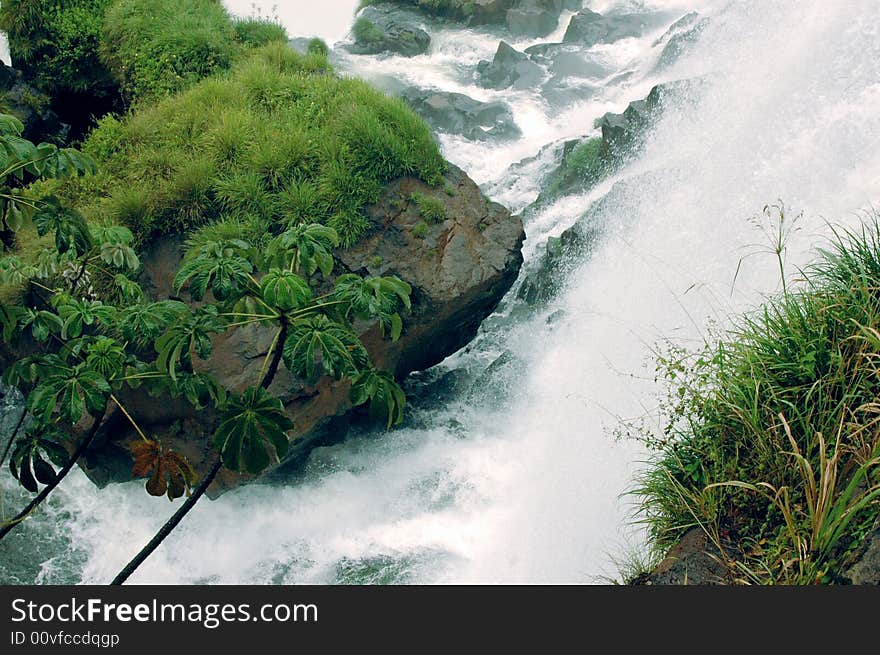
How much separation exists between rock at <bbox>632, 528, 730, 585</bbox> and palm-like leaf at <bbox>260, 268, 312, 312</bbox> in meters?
1.92

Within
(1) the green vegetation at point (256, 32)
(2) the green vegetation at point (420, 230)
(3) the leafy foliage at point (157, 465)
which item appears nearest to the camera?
(3) the leafy foliage at point (157, 465)

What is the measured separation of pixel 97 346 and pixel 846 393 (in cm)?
290

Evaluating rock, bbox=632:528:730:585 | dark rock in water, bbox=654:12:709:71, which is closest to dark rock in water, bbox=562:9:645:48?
dark rock in water, bbox=654:12:709:71

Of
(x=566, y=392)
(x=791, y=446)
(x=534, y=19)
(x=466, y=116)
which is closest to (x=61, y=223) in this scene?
(x=791, y=446)

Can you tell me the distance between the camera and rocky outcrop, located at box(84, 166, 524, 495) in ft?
17.6

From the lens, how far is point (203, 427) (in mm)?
5359

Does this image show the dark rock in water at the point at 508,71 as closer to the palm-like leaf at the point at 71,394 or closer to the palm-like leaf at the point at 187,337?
the palm-like leaf at the point at 187,337

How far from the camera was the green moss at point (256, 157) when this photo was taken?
18.8 feet

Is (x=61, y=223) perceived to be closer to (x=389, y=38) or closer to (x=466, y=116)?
(x=466, y=116)

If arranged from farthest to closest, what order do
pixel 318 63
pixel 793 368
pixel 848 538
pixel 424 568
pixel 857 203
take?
pixel 318 63 → pixel 857 203 → pixel 424 568 → pixel 793 368 → pixel 848 538

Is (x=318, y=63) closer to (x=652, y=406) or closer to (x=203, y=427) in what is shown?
(x=203, y=427)

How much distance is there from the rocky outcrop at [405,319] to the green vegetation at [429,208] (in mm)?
44

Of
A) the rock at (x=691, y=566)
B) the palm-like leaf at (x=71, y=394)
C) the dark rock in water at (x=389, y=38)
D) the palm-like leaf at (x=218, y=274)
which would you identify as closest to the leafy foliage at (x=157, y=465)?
the palm-like leaf at (x=71, y=394)

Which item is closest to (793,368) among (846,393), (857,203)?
(846,393)
